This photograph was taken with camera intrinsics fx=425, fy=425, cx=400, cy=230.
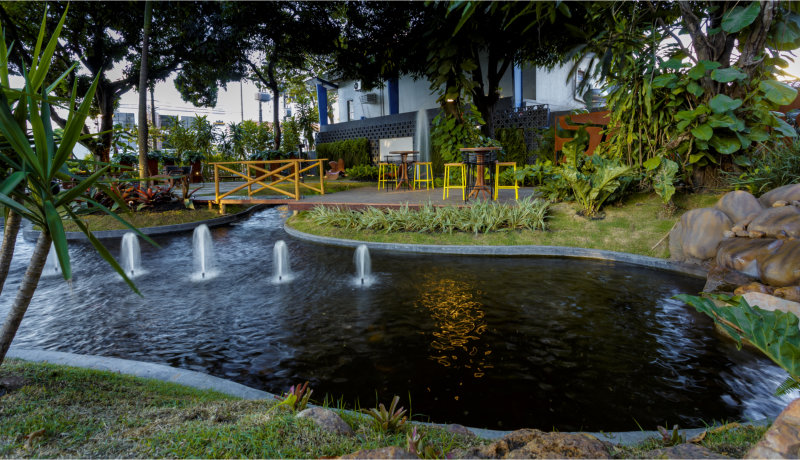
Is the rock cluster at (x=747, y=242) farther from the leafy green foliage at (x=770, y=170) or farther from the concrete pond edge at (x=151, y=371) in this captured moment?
the concrete pond edge at (x=151, y=371)

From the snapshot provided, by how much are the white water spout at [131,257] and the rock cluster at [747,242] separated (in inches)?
315

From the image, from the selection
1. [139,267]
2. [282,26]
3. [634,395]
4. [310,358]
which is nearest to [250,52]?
[282,26]

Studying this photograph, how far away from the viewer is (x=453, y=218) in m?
8.45

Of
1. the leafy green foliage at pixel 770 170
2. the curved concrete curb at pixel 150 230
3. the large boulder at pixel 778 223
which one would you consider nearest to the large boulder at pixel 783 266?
the large boulder at pixel 778 223

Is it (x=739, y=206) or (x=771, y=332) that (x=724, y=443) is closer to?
(x=771, y=332)

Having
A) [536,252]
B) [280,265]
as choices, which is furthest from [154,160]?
A: [536,252]

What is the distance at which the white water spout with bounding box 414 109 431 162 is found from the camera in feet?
Result: 64.7

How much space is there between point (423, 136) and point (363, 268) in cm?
1426

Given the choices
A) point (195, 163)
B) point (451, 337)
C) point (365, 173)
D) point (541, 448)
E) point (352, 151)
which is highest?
point (352, 151)

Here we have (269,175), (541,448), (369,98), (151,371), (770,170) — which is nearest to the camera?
(541,448)

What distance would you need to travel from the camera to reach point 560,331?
13.5ft

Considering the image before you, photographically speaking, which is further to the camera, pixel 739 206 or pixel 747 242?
pixel 739 206

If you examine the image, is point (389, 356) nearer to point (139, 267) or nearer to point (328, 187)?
point (139, 267)

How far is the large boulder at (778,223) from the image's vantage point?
491 cm
